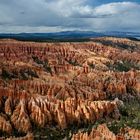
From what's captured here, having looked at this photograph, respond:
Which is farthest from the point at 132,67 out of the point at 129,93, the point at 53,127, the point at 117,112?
the point at 53,127

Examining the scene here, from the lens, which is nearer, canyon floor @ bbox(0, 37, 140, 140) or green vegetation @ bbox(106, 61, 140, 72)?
canyon floor @ bbox(0, 37, 140, 140)

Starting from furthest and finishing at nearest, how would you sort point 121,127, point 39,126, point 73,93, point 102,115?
point 73,93 → point 102,115 → point 39,126 → point 121,127

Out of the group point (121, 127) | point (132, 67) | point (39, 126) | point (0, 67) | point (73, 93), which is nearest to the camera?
point (121, 127)

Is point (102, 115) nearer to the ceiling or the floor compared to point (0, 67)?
nearer to the floor

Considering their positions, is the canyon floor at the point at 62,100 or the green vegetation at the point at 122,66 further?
the green vegetation at the point at 122,66

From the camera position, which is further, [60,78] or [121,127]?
[60,78]

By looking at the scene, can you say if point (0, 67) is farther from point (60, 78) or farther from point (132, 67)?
point (132, 67)

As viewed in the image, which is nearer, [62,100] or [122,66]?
[62,100]

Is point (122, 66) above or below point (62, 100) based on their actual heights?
below
